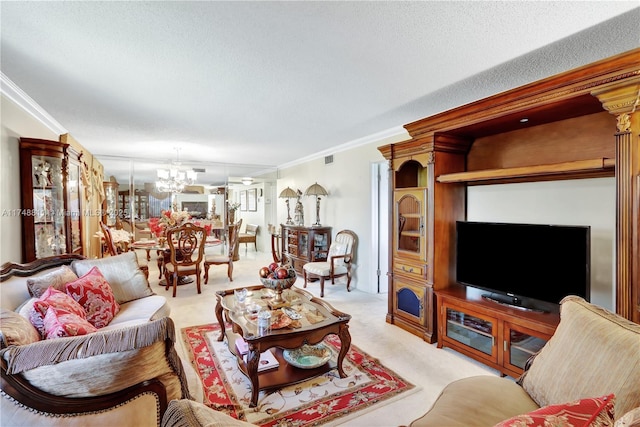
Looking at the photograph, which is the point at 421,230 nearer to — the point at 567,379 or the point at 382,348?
the point at 382,348

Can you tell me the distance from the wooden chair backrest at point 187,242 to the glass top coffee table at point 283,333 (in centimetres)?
217

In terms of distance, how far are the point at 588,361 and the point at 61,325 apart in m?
2.53

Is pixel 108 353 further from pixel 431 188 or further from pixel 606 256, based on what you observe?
pixel 606 256

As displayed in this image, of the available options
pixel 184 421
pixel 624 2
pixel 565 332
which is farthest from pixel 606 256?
pixel 184 421

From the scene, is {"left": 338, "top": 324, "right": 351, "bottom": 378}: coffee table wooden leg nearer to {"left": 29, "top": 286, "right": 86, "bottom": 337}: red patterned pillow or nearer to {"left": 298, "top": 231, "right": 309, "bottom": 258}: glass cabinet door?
{"left": 29, "top": 286, "right": 86, "bottom": 337}: red patterned pillow

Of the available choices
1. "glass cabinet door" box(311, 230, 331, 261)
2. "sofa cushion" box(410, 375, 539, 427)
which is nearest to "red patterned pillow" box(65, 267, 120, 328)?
"sofa cushion" box(410, 375, 539, 427)

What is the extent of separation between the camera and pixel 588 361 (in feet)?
3.91

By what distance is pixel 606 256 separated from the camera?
87.6 inches

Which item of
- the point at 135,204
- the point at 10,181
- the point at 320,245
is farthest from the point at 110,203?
the point at 320,245

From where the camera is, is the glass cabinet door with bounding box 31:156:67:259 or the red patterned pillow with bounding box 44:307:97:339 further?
the glass cabinet door with bounding box 31:156:67:259

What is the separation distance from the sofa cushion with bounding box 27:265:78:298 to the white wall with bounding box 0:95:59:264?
45 cm

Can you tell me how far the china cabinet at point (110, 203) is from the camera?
6564 mm

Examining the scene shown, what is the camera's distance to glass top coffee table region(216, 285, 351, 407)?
2.00 metres

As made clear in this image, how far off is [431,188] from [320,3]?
78.6 inches
